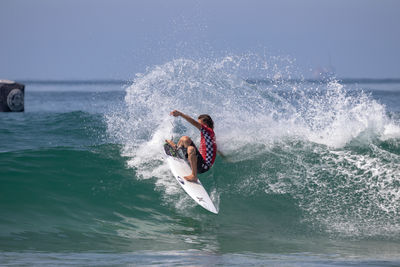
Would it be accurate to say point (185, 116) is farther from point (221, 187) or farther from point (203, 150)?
point (221, 187)

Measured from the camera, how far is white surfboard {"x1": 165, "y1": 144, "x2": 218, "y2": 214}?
877 centimetres

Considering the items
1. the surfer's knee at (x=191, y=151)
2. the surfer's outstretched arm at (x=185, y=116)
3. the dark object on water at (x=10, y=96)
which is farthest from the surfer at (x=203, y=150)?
the dark object on water at (x=10, y=96)

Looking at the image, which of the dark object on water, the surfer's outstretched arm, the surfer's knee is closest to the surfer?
the surfer's knee

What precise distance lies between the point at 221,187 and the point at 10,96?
563 inches

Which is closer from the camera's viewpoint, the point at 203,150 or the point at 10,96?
the point at 203,150

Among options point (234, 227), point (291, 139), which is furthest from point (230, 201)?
point (291, 139)

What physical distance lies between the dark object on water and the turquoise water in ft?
22.2

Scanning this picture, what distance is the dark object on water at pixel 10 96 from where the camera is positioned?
21172 mm

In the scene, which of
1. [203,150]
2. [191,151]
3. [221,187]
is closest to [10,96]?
[221,187]

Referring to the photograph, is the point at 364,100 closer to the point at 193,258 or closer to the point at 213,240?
the point at 213,240

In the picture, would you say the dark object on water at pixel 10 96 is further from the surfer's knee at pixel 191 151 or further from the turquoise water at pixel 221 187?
the surfer's knee at pixel 191 151

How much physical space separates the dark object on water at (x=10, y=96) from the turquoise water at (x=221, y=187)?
676 centimetres

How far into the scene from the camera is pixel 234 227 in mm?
8609

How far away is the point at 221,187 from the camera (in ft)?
33.4
